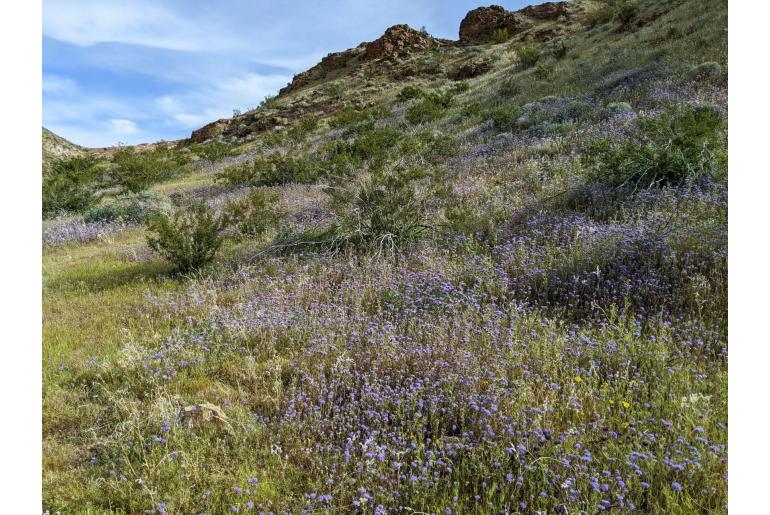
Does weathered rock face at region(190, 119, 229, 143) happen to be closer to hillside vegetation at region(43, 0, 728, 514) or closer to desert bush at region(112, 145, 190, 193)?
desert bush at region(112, 145, 190, 193)

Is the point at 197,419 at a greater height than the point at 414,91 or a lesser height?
lesser

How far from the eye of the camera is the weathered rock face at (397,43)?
55812mm

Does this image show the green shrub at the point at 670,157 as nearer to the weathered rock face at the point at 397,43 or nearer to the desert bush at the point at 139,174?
the desert bush at the point at 139,174

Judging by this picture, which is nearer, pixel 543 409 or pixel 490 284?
pixel 543 409

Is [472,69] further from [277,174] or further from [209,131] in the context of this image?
[277,174]

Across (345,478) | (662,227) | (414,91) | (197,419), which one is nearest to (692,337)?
(662,227)

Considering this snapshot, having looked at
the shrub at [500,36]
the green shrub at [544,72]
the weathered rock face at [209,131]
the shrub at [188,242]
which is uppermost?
the shrub at [500,36]

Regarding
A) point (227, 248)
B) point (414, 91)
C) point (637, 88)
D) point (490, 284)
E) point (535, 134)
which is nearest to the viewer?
point (490, 284)

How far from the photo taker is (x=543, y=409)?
290 centimetres

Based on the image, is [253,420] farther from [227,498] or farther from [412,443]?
[412,443]

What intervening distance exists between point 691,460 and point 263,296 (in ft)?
13.6

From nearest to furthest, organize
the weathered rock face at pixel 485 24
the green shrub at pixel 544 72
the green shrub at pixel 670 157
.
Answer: the green shrub at pixel 670 157, the green shrub at pixel 544 72, the weathered rock face at pixel 485 24

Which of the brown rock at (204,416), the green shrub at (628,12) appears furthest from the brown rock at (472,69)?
the brown rock at (204,416)

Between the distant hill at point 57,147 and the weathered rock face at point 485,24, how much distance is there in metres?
48.3
